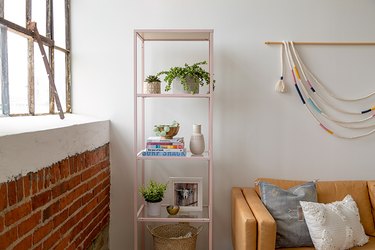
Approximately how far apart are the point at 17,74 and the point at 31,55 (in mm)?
190

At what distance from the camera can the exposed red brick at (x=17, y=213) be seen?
60.1 inches

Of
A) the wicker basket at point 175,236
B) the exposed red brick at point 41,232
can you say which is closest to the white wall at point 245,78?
the wicker basket at point 175,236

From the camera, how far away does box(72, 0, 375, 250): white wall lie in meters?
3.10

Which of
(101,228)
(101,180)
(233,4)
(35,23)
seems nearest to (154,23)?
(233,4)

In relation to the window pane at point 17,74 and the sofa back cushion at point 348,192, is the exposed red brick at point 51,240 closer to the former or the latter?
the window pane at point 17,74

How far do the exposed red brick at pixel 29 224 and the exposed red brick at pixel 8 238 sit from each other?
44mm

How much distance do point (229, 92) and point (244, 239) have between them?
1.20 meters

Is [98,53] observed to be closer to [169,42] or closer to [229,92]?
[169,42]

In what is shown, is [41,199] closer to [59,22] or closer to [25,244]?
[25,244]

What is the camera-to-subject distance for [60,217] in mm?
2084

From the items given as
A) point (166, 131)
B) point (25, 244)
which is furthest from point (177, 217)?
point (25, 244)

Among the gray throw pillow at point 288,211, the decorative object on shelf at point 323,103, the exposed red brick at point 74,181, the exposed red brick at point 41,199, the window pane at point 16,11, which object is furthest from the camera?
the decorative object on shelf at point 323,103

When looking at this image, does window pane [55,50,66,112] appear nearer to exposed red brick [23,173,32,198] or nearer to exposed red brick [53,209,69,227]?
exposed red brick [53,209,69,227]

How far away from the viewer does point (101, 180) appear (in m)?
2.92
